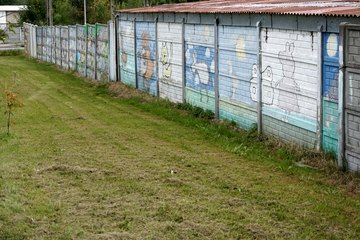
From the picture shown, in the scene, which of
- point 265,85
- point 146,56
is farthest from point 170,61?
point 265,85

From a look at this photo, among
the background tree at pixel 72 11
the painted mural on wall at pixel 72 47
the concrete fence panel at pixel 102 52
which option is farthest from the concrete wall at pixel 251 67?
the background tree at pixel 72 11

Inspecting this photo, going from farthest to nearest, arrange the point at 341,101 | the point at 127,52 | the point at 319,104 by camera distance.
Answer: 1. the point at 127,52
2. the point at 319,104
3. the point at 341,101

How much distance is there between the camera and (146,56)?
64.7 ft

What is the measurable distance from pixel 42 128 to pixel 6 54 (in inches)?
1319

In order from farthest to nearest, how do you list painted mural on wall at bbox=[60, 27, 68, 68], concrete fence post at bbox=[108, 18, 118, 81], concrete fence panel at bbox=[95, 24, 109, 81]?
painted mural on wall at bbox=[60, 27, 68, 68] < concrete fence panel at bbox=[95, 24, 109, 81] < concrete fence post at bbox=[108, 18, 118, 81]

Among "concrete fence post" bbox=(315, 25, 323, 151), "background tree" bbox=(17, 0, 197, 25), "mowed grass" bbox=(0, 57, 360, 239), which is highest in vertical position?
"background tree" bbox=(17, 0, 197, 25)

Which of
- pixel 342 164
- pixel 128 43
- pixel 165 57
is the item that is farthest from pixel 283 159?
pixel 128 43

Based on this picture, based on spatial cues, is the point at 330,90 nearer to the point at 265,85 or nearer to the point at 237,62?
the point at 265,85

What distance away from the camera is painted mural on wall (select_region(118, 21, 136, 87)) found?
21203mm

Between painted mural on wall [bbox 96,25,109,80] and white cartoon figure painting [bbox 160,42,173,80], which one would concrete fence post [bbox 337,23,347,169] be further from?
painted mural on wall [bbox 96,25,109,80]

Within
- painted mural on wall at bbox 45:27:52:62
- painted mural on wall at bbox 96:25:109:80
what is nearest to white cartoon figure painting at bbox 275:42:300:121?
painted mural on wall at bbox 96:25:109:80

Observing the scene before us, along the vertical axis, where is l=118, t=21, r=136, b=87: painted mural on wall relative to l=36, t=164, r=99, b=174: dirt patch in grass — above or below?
above

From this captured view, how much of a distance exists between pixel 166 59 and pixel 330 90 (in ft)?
27.3

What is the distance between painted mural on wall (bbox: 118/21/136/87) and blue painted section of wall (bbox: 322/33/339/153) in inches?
450
